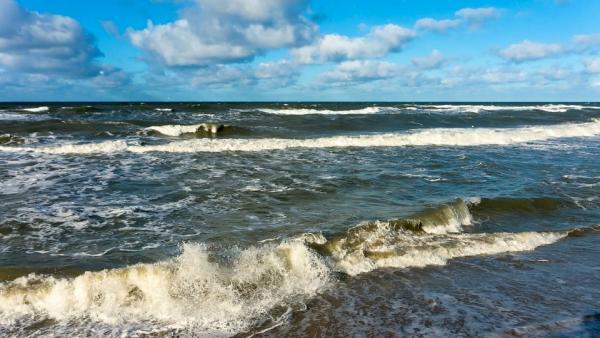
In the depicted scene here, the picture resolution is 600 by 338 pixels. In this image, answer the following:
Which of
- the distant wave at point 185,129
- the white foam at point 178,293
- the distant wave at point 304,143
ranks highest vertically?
the distant wave at point 185,129

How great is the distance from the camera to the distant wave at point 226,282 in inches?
207

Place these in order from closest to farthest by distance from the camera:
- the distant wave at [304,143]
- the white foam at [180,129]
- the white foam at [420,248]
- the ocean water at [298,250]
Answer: the ocean water at [298,250] → the white foam at [420,248] → the distant wave at [304,143] → the white foam at [180,129]

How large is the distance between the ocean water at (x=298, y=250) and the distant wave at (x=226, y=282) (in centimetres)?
3

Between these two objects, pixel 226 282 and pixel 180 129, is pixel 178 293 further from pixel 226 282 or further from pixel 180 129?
pixel 180 129

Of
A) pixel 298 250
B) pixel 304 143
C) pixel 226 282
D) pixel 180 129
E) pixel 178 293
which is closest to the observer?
pixel 178 293

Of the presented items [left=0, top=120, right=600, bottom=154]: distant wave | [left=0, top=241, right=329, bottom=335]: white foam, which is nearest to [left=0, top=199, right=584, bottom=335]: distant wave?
[left=0, top=241, right=329, bottom=335]: white foam

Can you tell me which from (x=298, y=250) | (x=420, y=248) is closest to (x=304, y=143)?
(x=420, y=248)

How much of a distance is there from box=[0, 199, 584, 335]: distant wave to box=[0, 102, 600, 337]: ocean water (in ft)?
0.08

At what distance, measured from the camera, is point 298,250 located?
681 cm

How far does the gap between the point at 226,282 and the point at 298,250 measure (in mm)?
1282

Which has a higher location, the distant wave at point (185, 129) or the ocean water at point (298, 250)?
the distant wave at point (185, 129)

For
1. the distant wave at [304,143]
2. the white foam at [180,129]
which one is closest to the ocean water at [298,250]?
the distant wave at [304,143]

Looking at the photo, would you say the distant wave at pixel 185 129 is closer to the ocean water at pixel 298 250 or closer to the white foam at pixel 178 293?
the ocean water at pixel 298 250

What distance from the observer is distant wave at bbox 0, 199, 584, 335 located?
5.25 meters
